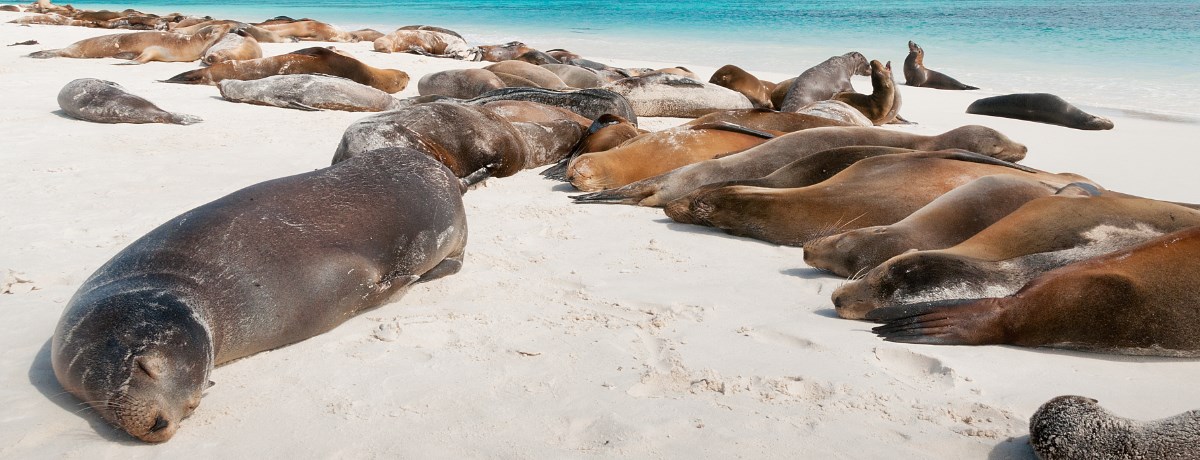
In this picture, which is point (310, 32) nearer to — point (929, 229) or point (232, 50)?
point (232, 50)

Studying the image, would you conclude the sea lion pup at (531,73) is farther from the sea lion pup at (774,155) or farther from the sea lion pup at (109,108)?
the sea lion pup at (774,155)

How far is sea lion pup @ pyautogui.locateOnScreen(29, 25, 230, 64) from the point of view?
13422 mm

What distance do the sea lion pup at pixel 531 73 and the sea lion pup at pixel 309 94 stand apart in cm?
183

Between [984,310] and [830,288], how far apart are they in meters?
0.79

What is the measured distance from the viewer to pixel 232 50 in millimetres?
12656

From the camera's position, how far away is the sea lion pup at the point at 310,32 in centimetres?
1934

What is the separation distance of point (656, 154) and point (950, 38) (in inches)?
763

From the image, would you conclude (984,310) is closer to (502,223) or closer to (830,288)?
(830,288)

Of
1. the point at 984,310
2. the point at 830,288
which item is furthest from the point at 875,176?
the point at 984,310

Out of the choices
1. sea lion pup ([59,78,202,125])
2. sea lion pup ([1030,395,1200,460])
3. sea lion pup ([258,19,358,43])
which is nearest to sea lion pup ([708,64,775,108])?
sea lion pup ([59,78,202,125])

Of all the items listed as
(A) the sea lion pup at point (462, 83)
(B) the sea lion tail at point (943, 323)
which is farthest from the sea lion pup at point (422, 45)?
(B) the sea lion tail at point (943, 323)

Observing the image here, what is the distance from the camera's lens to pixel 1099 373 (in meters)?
2.91

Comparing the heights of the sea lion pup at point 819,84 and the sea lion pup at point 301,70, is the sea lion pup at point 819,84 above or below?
above

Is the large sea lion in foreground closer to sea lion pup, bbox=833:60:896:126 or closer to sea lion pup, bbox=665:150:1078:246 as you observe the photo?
sea lion pup, bbox=665:150:1078:246
